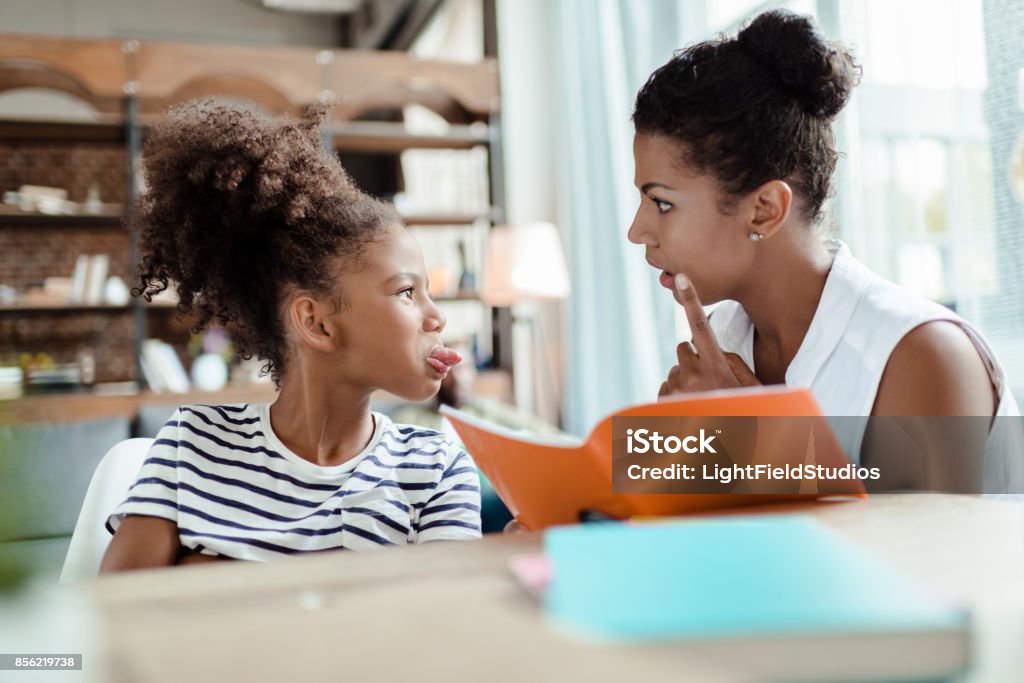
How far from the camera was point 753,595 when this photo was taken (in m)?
0.34

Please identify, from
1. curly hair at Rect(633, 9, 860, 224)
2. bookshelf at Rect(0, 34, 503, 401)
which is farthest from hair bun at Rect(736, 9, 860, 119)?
bookshelf at Rect(0, 34, 503, 401)

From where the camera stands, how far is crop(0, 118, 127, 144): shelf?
4027 millimetres

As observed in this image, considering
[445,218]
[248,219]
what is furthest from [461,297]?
[248,219]

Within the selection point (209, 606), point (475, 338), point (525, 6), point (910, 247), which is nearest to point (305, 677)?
point (209, 606)

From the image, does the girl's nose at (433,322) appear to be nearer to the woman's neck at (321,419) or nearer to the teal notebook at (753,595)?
the woman's neck at (321,419)

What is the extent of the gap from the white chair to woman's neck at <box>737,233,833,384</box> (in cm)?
75

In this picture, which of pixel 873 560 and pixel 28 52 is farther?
pixel 28 52

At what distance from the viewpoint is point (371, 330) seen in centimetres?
101

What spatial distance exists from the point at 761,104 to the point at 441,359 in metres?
0.47

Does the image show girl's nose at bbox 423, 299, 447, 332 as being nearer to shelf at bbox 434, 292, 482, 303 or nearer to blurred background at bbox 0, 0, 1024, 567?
blurred background at bbox 0, 0, 1024, 567

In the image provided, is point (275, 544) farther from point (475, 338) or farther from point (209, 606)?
point (475, 338)

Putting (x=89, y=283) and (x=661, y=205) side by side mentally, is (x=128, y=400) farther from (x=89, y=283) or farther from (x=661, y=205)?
(x=661, y=205)

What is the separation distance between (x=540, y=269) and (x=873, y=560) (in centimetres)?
327

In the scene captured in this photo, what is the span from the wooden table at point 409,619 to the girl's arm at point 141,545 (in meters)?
0.42
